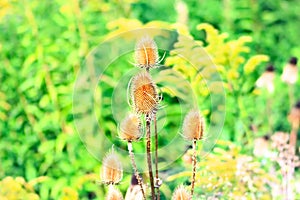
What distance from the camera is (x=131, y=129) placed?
89.0 inches

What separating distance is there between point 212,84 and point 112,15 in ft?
3.30

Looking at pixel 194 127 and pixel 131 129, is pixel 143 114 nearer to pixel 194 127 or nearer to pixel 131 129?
pixel 131 129

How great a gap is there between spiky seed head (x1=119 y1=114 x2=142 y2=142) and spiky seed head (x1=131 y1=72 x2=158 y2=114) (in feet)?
0.12

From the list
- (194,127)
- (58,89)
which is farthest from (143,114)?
(58,89)

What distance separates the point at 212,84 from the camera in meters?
3.61

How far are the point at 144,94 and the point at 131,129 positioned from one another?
116 mm

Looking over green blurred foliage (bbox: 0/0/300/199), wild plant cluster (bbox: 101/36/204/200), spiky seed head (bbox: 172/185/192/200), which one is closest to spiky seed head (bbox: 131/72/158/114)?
wild plant cluster (bbox: 101/36/204/200)

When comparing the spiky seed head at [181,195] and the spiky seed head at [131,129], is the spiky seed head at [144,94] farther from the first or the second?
the spiky seed head at [181,195]

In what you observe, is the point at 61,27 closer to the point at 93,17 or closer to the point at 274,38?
the point at 93,17

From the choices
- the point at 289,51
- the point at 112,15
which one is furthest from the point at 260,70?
the point at 112,15

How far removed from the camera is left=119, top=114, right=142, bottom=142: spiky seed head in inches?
89.0

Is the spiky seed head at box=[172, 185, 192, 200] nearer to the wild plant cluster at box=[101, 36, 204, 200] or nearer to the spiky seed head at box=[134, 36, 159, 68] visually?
the wild plant cluster at box=[101, 36, 204, 200]

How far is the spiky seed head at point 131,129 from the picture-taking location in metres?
2.26

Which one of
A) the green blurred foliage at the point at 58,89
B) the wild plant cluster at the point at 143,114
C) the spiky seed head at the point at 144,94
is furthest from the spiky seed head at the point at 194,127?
the green blurred foliage at the point at 58,89
